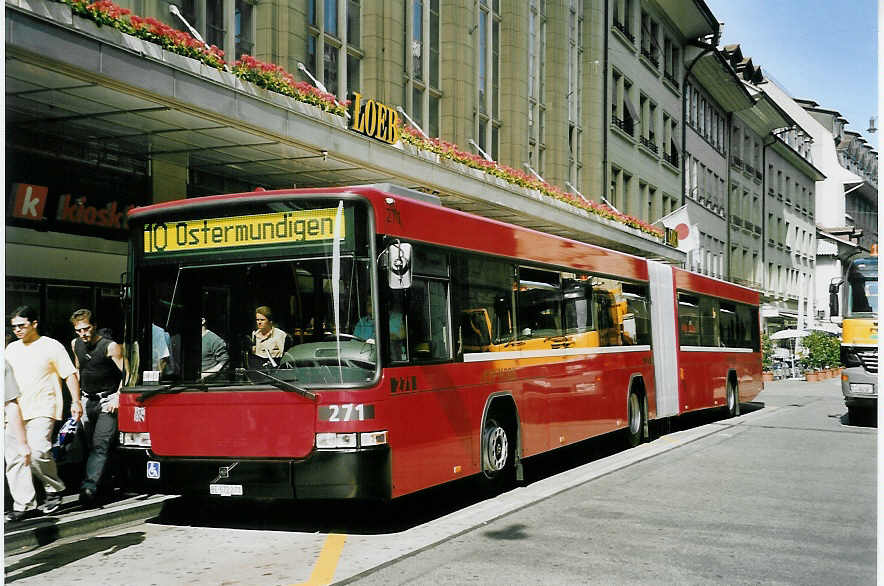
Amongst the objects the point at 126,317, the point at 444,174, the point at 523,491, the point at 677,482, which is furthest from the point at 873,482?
the point at 444,174

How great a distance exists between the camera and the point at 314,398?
837 cm

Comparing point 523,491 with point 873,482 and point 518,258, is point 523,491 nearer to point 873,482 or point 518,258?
point 518,258

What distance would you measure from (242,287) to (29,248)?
19.8ft

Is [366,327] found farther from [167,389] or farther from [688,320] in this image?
[688,320]

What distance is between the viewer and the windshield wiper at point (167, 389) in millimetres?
8836

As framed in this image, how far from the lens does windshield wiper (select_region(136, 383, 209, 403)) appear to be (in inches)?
348

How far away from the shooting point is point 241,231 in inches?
348

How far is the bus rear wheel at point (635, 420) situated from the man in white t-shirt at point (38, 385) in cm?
921

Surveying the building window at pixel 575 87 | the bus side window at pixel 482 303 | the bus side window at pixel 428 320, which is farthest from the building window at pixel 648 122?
the bus side window at pixel 428 320

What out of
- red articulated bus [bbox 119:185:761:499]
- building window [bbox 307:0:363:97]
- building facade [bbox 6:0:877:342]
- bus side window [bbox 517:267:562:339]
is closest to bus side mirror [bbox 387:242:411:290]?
Result: red articulated bus [bbox 119:185:761:499]

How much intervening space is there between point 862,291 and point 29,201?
15.1m

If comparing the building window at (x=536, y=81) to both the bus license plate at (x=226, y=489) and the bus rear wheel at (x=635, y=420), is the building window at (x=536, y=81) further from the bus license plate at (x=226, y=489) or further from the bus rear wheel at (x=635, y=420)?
the bus license plate at (x=226, y=489)

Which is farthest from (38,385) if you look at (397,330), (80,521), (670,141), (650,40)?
(670,141)

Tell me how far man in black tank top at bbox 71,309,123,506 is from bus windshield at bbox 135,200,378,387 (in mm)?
1122
